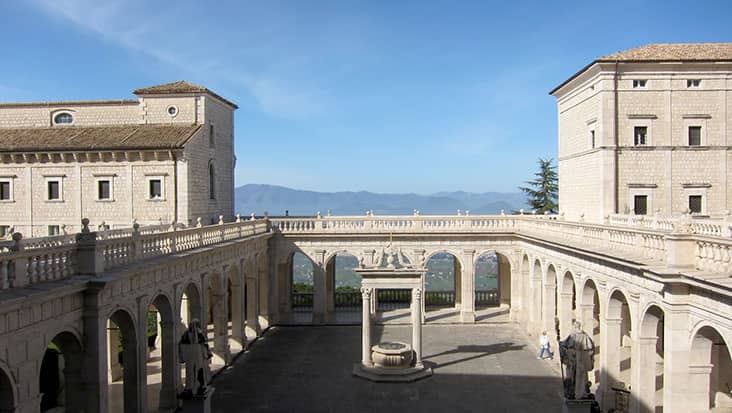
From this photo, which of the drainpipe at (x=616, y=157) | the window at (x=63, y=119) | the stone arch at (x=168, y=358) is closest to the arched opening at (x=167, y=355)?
the stone arch at (x=168, y=358)

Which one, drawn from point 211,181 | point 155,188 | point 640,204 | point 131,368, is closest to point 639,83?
point 640,204

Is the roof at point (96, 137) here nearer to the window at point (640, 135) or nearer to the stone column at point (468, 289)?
the stone column at point (468, 289)

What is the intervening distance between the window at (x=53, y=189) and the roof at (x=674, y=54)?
1167 inches

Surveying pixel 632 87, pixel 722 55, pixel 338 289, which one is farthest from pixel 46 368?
pixel 722 55

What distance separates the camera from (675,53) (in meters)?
32.0

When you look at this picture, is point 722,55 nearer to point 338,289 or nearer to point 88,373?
point 338,289

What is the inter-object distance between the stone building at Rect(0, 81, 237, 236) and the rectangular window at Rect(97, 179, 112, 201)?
0.06 metres

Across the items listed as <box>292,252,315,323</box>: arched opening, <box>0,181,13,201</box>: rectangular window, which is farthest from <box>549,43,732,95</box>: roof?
<box>0,181,13,201</box>: rectangular window

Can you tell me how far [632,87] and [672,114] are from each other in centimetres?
256

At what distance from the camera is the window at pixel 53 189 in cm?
3391

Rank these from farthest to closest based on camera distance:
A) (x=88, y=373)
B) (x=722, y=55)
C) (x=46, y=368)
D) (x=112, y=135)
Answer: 1. (x=112, y=135)
2. (x=722, y=55)
3. (x=46, y=368)
4. (x=88, y=373)

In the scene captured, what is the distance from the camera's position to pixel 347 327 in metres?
36.6

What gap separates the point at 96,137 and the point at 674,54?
1255 inches

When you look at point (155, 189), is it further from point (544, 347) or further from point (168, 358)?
point (544, 347)
